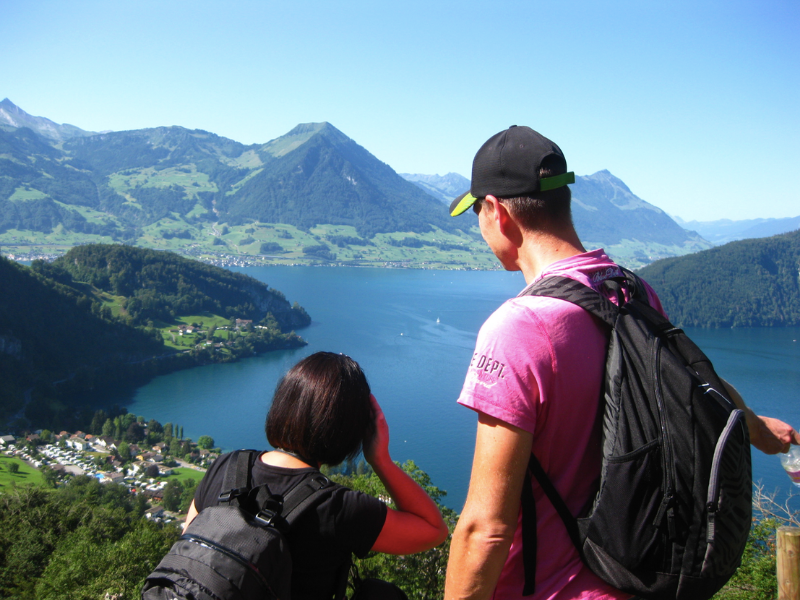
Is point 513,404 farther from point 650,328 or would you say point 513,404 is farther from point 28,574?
point 28,574

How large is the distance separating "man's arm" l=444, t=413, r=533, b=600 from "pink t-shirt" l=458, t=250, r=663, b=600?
0.12ft

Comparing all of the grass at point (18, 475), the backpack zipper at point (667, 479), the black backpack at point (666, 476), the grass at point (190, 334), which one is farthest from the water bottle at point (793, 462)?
the grass at point (190, 334)

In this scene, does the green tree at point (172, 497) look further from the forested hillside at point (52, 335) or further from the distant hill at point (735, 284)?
the distant hill at point (735, 284)

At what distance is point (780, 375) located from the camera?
134 ft

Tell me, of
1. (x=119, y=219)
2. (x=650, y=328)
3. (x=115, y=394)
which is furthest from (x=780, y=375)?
(x=119, y=219)

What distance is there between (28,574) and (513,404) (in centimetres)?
1342

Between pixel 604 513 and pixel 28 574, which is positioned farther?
pixel 28 574

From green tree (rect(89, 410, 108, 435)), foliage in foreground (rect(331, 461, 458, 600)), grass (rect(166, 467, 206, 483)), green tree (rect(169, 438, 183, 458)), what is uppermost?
foliage in foreground (rect(331, 461, 458, 600))

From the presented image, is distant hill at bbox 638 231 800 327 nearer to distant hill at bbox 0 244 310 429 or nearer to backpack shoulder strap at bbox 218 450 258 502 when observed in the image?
distant hill at bbox 0 244 310 429

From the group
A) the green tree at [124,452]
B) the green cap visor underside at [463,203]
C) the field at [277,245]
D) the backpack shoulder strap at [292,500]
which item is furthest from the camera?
the field at [277,245]

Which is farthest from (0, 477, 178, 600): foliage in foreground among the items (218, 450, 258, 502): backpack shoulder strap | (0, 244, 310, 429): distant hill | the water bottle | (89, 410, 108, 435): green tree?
(0, 244, 310, 429): distant hill

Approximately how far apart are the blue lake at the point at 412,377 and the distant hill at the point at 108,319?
13.6 feet

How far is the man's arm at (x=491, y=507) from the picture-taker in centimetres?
101

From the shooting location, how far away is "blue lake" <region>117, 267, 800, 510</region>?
28641 mm
